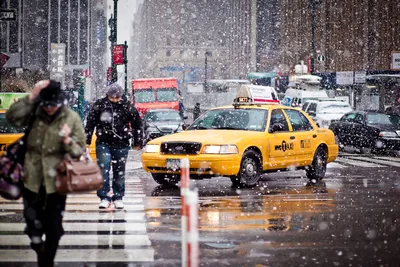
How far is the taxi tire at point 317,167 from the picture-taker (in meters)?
14.6

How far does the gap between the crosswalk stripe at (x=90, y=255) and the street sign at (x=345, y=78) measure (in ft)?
139

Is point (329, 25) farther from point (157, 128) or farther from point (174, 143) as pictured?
point (174, 143)

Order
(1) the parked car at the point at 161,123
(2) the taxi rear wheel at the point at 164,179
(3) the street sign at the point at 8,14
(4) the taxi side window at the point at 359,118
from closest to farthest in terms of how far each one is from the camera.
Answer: (3) the street sign at the point at 8,14 → (2) the taxi rear wheel at the point at 164,179 → (4) the taxi side window at the point at 359,118 → (1) the parked car at the point at 161,123

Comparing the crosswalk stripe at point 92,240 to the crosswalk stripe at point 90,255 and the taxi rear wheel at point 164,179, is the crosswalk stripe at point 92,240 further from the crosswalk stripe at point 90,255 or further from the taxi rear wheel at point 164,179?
the taxi rear wheel at point 164,179

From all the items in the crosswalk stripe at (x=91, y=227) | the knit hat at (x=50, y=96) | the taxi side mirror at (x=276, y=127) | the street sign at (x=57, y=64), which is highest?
the street sign at (x=57, y=64)

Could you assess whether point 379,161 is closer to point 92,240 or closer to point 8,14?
point 8,14

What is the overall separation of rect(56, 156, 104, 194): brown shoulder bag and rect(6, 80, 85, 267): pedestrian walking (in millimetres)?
81

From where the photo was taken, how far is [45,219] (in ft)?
19.0

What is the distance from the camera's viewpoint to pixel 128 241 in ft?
25.1

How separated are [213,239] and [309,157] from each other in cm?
706

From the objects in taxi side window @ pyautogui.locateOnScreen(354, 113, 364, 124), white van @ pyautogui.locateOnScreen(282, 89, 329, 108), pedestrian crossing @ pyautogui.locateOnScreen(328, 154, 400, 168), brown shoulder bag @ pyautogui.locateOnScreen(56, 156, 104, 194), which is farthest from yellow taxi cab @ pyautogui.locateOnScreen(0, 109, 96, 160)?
white van @ pyautogui.locateOnScreen(282, 89, 329, 108)

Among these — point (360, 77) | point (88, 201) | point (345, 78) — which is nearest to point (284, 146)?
point (88, 201)

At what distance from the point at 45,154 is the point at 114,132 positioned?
404cm

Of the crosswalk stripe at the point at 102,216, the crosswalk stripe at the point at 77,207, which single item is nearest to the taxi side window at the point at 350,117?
the crosswalk stripe at the point at 77,207
